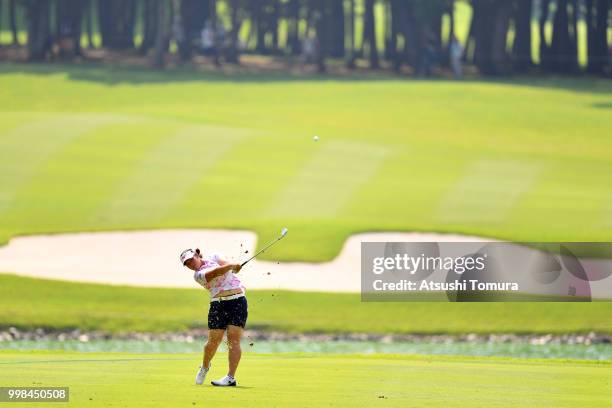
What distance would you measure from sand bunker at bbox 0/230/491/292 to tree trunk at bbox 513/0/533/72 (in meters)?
43.7

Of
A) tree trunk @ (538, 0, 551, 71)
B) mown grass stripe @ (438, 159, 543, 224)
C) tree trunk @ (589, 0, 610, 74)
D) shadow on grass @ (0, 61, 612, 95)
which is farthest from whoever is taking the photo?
tree trunk @ (538, 0, 551, 71)

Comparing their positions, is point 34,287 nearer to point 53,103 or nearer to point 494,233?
point 494,233

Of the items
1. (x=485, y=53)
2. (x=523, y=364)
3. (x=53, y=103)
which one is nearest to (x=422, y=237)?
(x=523, y=364)

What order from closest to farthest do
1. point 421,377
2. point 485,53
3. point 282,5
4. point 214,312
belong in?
point 214,312, point 421,377, point 485,53, point 282,5

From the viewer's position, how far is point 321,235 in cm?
3253

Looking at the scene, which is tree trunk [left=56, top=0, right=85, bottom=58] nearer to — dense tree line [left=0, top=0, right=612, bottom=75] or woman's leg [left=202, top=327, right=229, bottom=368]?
dense tree line [left=0, top=0, right=612, bottom=75]

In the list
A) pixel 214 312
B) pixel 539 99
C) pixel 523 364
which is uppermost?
pixel 214 312

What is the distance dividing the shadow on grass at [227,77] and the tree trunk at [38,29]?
2.06 meters

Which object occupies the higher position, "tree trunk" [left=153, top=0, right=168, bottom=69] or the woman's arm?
the woman's arm

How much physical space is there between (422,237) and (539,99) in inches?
1219

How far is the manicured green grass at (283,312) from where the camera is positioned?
28203 millimetres

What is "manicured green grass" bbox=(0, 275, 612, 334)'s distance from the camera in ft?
92.5

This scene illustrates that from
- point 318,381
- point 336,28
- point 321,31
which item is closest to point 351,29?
point 336,28

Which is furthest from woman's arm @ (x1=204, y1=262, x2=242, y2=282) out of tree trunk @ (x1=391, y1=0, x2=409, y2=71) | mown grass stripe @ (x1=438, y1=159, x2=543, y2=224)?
tree trunk @ (x1=391, y1=0, x2=409, y2=71)
